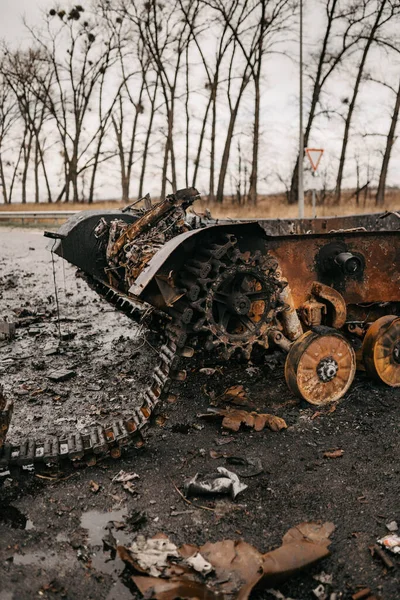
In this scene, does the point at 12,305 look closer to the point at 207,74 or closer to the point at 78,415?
the point at 78,415

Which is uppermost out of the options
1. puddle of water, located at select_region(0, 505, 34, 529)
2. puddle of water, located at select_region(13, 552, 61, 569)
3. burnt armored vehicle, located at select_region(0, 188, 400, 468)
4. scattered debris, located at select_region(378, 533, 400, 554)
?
burnt armored vehicle, located at select_region(0, 188, 400, 468)

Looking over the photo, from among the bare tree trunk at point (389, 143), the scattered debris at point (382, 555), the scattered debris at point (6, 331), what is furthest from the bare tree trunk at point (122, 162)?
the scattered debris at point (382, 555)

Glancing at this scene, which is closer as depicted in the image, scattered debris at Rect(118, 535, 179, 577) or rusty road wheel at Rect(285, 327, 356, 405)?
scattered debris at Rect(118, 535, 179, 577)

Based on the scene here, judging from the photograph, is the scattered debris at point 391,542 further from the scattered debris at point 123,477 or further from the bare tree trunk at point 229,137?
the bare tree trunk at point 229,137

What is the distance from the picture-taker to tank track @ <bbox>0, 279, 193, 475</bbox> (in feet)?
13.6

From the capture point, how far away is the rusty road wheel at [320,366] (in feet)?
16.4

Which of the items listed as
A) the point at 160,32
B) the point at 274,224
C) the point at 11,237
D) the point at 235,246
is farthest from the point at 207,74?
the point at 235,246

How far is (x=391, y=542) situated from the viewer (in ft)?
10.8

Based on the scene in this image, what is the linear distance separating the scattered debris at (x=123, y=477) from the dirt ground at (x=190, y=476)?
0.16 ft

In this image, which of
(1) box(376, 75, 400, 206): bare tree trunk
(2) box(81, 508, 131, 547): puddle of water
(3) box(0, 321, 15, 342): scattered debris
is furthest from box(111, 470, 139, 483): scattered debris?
(1) box(376, 75, 400, 206): bare tree trunk

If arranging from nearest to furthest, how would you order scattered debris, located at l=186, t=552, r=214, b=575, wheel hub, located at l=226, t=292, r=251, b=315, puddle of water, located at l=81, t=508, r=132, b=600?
puddle of water, located at l=81, t=508, r=132, b=600 < scattered debris, located at l=186, t=552, r=214, b=575 < wheel hub, located at l=226, t=292, r=251, b=315

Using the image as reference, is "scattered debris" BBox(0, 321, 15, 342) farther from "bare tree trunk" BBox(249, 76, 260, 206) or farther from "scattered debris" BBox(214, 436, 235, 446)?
"bare tree trunk" BBox(249, 76, 260, 206)

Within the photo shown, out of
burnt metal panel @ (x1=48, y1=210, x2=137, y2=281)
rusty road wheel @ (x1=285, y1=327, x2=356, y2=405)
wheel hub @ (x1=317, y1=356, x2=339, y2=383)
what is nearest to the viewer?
rusty road wheel @ (x1=285, y1=327, x2=356, y2=405)

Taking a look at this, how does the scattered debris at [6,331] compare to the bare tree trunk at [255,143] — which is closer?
the scattered debris at [6,331]
